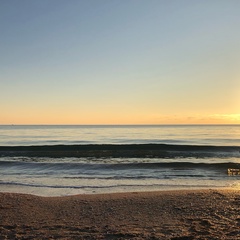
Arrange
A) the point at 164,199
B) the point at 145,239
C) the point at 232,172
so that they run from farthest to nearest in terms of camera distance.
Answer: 1. the point at 232,172
2. the point at 164,199
3. the point at 145,239

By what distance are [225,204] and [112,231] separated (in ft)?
13.4

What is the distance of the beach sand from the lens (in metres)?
6.83

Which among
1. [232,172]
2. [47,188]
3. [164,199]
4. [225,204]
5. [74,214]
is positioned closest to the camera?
[74,214]

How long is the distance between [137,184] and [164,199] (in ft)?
13.1

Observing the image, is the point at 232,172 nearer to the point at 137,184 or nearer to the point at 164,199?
the point at 137,184

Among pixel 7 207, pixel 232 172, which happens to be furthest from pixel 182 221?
pixel 232 172

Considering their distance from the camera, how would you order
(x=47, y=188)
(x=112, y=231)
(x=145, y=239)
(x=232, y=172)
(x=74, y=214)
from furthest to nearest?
(x=232, y=172)
(x=47, y=188)
(x=74, y=214)
(x=112, y=231)
(x=145, y=239)

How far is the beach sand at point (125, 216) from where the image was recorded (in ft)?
22.4

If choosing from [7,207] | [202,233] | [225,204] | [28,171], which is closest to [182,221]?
[202,233]

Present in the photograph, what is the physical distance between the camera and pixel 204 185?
13.6 m

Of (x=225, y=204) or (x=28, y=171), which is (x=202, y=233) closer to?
(x=225, y=204)

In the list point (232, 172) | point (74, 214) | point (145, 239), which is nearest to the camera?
point (145, 239)

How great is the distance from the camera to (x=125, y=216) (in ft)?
27.1

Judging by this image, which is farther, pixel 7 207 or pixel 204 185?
pixel 204 185
